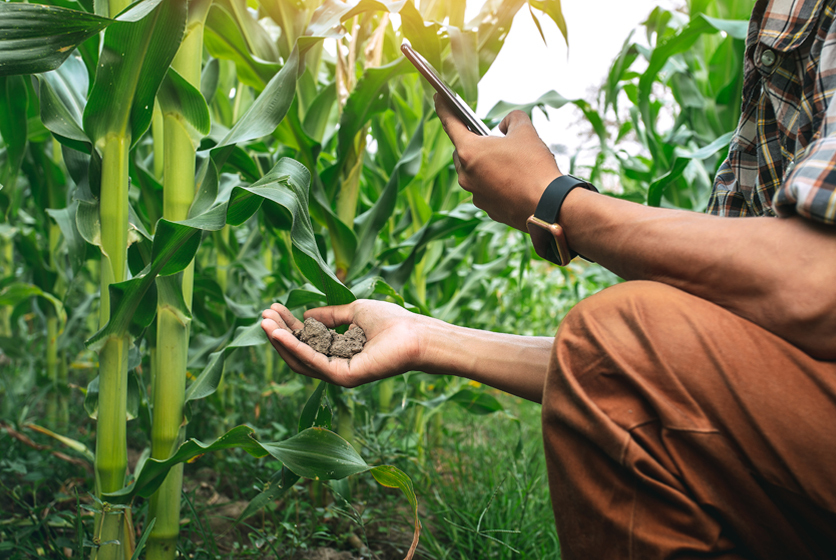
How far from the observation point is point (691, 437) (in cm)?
49

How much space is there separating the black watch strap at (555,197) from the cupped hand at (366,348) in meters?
0.27

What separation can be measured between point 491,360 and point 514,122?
35 cm

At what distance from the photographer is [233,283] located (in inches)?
64.6

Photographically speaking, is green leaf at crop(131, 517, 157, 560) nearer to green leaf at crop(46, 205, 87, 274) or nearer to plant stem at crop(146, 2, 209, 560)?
plant stem at crop(146, 2, 209, 560)

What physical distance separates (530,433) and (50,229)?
5.61ft

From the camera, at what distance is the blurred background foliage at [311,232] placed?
83 cm

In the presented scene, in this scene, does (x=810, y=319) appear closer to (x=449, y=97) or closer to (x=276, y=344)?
(x=449, y=97)

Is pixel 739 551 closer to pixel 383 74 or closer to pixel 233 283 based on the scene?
pixel 383 74

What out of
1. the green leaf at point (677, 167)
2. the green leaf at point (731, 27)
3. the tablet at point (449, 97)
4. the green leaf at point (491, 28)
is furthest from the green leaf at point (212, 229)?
the green leaf at point (731, 27)

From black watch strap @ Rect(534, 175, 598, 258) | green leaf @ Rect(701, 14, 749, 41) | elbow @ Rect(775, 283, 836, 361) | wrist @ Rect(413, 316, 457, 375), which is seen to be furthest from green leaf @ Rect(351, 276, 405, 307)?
green leaf @ Rect(701, 14, 749, 41)

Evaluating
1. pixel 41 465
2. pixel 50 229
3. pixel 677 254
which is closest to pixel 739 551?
pixel 677 254

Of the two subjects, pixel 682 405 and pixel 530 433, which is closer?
pixel 682 405

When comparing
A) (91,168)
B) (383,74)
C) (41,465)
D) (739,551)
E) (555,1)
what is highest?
(555,1)

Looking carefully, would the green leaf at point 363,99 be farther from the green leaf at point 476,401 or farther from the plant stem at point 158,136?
the green leaf at point 476,401
